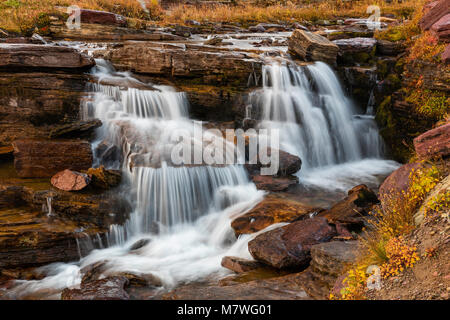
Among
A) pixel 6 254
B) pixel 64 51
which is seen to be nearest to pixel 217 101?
pixel 64 51

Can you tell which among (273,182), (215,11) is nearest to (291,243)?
(273,182)

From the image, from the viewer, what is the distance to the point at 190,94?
37.8 ft

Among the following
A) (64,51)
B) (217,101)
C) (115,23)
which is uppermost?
(115,23)

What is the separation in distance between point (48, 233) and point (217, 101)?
265 inches

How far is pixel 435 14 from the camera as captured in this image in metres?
12.2

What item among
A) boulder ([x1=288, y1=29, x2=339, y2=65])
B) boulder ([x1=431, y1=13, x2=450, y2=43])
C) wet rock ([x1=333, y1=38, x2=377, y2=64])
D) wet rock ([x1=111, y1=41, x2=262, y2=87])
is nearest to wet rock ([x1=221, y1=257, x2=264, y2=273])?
wet rock ([x1=111, y1=41, x2=262, y2=87])

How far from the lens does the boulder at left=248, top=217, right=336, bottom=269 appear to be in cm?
600

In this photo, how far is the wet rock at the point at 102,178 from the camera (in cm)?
833

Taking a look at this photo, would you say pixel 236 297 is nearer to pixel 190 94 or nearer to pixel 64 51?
pixel 190 94

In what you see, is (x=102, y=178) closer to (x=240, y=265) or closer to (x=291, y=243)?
(x=240, y=265)

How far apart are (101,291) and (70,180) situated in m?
3.44

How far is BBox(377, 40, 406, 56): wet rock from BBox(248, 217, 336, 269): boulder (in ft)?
34.6

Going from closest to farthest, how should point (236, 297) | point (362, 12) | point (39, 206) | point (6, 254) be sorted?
1. point (236, 297)
2. point (6, 254)
3. point (39, 206)
4. point (362, 12)

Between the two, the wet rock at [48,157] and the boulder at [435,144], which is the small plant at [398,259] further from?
the wet rock at [48,157]
